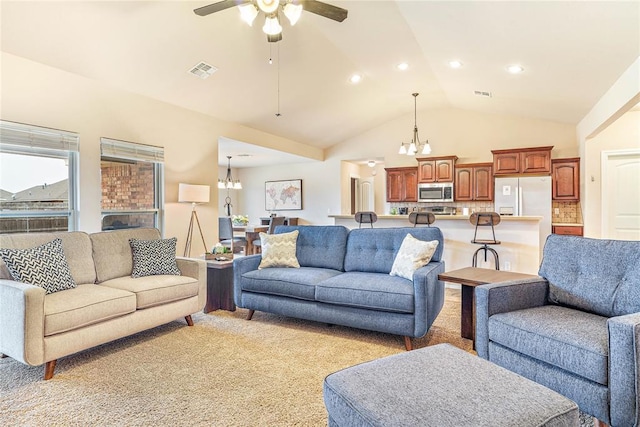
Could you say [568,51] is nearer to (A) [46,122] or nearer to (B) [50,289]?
(B) [50,289]

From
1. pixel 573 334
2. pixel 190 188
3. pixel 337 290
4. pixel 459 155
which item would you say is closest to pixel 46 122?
pixel 190 188

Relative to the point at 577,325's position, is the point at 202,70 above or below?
above

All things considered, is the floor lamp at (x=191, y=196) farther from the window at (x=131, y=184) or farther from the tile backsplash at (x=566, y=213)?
the tile backsplash at (x=566, y=213)

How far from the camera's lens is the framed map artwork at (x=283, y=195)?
9305 millimetres

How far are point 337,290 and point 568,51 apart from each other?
3.23m

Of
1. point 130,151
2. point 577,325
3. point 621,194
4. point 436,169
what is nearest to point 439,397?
point 577,325

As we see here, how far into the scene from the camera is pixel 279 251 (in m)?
3.70

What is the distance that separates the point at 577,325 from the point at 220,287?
3.20 m

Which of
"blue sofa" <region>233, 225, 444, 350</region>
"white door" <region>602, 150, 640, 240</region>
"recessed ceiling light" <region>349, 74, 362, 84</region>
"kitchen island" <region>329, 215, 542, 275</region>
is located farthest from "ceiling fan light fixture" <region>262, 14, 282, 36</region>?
"white door" <region>602, 150, 640, 240</region>

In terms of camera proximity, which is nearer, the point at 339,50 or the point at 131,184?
the point at 131,184

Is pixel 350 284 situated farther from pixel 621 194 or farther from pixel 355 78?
pixel 621 194

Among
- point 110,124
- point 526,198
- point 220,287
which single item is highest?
point 110,124

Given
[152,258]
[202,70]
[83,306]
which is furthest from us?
[202,70]

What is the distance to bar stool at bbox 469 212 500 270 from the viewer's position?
430 cm
